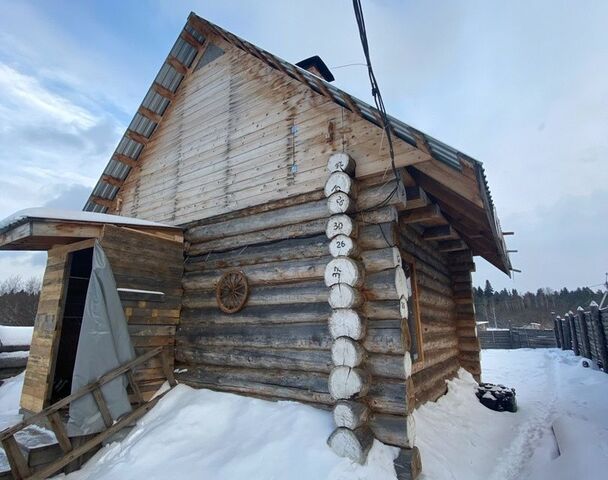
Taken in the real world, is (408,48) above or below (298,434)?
above

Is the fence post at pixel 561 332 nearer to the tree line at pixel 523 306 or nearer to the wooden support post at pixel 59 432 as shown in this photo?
the wooden support post at pixel 59 432

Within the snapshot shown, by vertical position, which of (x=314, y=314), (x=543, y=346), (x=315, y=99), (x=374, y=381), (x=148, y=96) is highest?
(x=148, y=96)

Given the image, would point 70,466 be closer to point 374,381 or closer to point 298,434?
Answer: point 298,434

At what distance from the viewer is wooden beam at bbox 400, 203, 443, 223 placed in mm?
6477

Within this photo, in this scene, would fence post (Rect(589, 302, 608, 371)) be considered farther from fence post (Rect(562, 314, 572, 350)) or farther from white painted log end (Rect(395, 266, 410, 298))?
white painted log end (Rect(395, 266, 410, 298))

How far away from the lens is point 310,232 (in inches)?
228

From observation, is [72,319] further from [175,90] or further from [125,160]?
[175,90]

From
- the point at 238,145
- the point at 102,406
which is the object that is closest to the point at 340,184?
the point at 238,145

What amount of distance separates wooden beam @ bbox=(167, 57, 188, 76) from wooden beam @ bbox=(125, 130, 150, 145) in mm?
2016

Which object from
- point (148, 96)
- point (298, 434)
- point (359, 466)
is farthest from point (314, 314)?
point (148, 96)

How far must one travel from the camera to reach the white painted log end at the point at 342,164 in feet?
18.1

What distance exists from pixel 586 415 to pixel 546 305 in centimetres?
7376

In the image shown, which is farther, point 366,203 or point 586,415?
point 586,415

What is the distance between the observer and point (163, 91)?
30.6 feet
